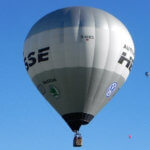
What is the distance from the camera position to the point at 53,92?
7212 centimetres

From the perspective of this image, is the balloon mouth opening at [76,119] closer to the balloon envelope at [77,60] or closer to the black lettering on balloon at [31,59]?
the balloon envelope at [77,60]

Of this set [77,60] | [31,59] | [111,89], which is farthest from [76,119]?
[31,59]

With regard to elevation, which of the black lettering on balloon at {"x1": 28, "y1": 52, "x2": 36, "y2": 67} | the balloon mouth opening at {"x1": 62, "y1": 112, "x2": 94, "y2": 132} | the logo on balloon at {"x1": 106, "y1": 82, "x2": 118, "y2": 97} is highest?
the black lettering on balloon at {"x1": 28, "y1": 52, "x2": 36, "y2": 67}

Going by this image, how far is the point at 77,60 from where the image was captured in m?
71.3

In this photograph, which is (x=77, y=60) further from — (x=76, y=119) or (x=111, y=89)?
(x=76, y=119)

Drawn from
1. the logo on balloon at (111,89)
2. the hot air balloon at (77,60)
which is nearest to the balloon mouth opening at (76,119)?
the hot air balloon at (77,60)

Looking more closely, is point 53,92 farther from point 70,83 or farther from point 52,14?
point 52,14

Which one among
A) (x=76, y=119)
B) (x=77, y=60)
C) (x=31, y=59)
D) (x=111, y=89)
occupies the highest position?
(x=31, y=59)

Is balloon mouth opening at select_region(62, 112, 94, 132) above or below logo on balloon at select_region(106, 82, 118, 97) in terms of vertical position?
below

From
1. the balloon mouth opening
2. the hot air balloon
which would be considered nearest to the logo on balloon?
the hot air balloon

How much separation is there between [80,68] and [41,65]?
3.08m

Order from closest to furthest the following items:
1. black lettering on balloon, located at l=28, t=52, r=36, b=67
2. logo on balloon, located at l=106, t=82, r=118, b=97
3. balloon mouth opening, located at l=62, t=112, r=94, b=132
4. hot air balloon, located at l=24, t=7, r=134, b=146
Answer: hot air balloon, located at l=24, t=7, r=134, b=146
balloon mouth opening, located at l=62, t=112, r=94, b=132
logo on balloon, located at l=106, t=82, r=118, b=97
black lettering on balloon, located at l=28, t=52, r=36, b=67

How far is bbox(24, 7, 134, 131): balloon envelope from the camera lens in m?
71.4

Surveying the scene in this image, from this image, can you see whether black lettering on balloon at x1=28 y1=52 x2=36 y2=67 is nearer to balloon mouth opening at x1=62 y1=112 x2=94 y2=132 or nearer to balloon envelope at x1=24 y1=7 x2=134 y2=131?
balloon envelope at x1=24 y1=7 x2=134 y2=131
